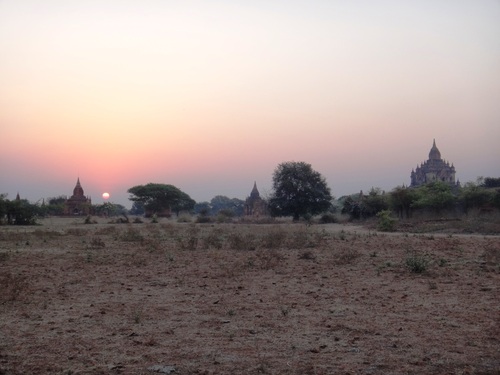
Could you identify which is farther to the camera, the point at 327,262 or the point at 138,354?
the point at 327,262

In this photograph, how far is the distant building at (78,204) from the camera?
65250 mm

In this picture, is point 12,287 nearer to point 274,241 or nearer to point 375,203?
point 274,241

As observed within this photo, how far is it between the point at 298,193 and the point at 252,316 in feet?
139

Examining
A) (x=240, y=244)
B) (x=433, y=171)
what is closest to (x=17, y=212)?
(x=240, y=244)

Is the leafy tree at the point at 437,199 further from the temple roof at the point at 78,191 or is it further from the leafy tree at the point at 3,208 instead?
the temple roof at the point at 78,191

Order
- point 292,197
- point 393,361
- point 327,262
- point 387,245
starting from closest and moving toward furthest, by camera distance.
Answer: point 393,361 < point 327,262 < point 387,245 < point 292,197

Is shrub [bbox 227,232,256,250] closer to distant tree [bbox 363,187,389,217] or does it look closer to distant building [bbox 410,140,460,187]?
distant tree [bbox 363,187,389,217]

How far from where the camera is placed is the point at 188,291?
8.72 meters

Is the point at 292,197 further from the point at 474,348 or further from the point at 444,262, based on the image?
the point at 474,348

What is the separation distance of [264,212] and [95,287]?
5173 centimetres

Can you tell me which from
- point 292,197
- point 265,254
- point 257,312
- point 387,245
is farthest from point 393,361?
point 292,197

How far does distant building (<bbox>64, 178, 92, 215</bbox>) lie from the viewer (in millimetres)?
65250

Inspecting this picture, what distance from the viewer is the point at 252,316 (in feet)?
22.2

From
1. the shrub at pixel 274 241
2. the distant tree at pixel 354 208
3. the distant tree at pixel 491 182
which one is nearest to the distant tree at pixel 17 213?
the distant tree at pixel 354 208
